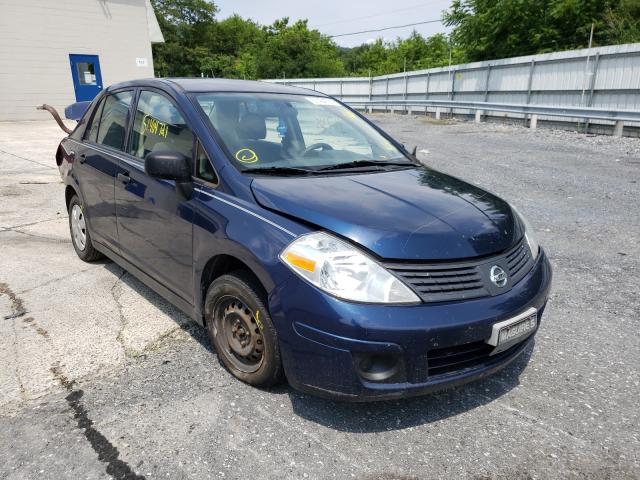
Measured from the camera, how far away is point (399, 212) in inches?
102

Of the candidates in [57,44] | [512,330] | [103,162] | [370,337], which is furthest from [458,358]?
[57,44]

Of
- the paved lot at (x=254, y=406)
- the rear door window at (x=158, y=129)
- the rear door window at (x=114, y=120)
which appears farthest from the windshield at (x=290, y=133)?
the paved lot at (x=254, y=406)

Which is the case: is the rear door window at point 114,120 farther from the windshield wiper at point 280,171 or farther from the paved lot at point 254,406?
the windshield wiper at point 280,171

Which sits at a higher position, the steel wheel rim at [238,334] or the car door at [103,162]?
the car door at [103,162]

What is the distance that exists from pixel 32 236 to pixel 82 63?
1908cm

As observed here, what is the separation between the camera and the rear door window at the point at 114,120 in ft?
12.9

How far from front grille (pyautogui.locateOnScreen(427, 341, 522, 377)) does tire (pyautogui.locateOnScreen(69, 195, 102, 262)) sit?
11.2 ft

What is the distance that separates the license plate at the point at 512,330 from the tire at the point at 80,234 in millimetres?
3596

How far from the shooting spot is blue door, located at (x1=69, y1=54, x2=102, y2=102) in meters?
21.5

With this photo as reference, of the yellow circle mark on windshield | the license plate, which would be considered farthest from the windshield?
the license plate

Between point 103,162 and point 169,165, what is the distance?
57.7 inches

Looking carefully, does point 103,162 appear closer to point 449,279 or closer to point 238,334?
point 238,334

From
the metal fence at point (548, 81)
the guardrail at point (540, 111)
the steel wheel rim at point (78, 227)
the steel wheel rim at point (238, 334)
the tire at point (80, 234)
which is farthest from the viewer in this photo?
the metal fence at point (548, 81)

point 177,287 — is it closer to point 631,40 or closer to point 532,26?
A: point 631,40
